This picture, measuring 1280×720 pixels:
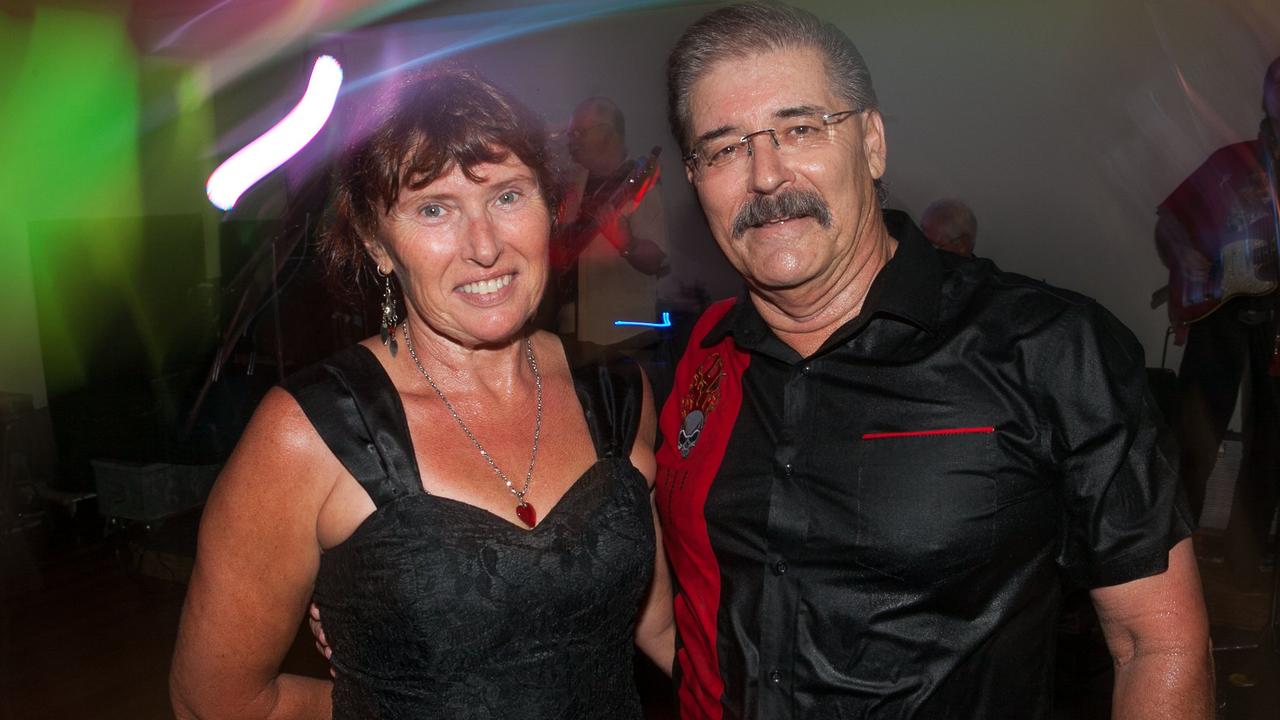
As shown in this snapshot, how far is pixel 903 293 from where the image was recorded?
156 centimetres

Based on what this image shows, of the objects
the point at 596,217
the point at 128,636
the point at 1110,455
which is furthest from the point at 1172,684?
the point at 128,636

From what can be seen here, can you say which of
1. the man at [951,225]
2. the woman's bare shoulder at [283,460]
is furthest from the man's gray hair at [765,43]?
the man at [951,225]

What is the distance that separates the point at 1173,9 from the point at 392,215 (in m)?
4.65

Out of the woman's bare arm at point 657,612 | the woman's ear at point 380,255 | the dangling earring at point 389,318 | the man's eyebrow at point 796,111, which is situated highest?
the man's eyebrow at point 796,111

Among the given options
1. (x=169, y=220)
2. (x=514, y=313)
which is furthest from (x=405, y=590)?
(x=169, y=220)

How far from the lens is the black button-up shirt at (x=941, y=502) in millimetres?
1431

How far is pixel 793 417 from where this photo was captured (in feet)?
5.18

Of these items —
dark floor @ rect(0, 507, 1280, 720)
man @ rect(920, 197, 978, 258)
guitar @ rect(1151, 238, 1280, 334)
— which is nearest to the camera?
dark floor @ rect(0, 507, 1280, 720)

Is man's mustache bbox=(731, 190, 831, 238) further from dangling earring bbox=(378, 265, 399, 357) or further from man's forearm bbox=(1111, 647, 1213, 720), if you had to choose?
man's forearm bbox=(1111, 647, 1213, 720)

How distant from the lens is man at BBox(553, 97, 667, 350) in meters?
4.64

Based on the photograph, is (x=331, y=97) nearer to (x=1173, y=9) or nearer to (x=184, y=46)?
(x=184, y=46)

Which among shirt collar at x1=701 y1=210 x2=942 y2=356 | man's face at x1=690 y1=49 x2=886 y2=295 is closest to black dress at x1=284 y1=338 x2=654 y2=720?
shirt collar at x1=701 y1=210 x2=942 y2=356

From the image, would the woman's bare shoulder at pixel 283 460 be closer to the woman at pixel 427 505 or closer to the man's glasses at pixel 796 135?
the woman at pixel 427 505

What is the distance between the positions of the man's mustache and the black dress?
0.59 metres
